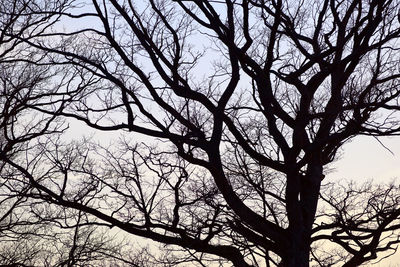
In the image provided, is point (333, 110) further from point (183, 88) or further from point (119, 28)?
point (119, 28)

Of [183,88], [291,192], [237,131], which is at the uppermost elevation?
[183,88]

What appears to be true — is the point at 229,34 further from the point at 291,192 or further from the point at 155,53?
the point at 291,192

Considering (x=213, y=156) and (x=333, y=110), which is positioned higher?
(x=333, y=110)

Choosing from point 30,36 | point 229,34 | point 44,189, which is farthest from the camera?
point 30,36

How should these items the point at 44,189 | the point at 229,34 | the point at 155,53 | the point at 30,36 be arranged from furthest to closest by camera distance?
the point at 30,36, the point at 155,53, the point at 229,34, the point at 44,189

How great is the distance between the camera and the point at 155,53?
10.7m

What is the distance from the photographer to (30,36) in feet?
37.8

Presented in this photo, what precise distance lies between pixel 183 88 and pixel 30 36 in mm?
3740

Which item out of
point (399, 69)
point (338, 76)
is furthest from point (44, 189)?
point (399, 69)

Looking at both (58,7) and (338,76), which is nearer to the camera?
(338,76)

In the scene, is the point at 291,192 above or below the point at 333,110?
below

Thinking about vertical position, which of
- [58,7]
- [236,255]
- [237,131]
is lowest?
[236,255]

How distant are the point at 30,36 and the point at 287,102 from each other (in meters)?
5.74

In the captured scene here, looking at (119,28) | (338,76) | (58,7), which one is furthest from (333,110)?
(58,7)
